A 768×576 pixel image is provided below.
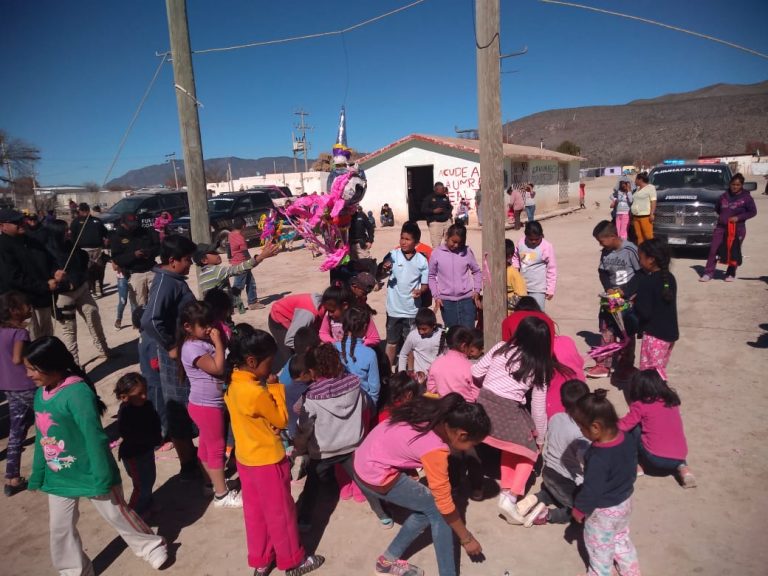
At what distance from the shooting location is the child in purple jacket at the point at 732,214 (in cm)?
863

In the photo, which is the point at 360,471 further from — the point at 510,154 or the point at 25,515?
the point at 510,154

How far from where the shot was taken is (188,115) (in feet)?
16.3

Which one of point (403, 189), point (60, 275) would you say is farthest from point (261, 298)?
point (403, 189)

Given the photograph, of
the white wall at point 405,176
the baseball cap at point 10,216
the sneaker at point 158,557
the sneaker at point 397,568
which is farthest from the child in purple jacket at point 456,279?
the white wall at point 405,176

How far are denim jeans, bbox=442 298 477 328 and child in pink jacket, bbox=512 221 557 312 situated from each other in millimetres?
830

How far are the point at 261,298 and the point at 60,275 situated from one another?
16.4 ft

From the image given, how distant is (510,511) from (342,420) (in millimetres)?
1280

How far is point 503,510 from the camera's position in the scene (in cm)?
328

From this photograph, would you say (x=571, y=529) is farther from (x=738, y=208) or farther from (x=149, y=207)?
(x=149, y=207)

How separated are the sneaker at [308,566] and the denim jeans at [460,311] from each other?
2.87 m

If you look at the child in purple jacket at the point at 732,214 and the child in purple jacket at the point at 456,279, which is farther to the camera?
the child in purple jacket at the point at 732,214

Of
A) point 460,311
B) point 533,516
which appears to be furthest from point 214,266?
point 533,516

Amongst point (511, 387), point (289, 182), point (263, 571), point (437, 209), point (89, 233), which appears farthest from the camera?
point (289, 182)

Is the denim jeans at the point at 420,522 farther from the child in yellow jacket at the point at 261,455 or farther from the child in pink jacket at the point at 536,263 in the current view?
the child in pink jacket at the point at 536,263
